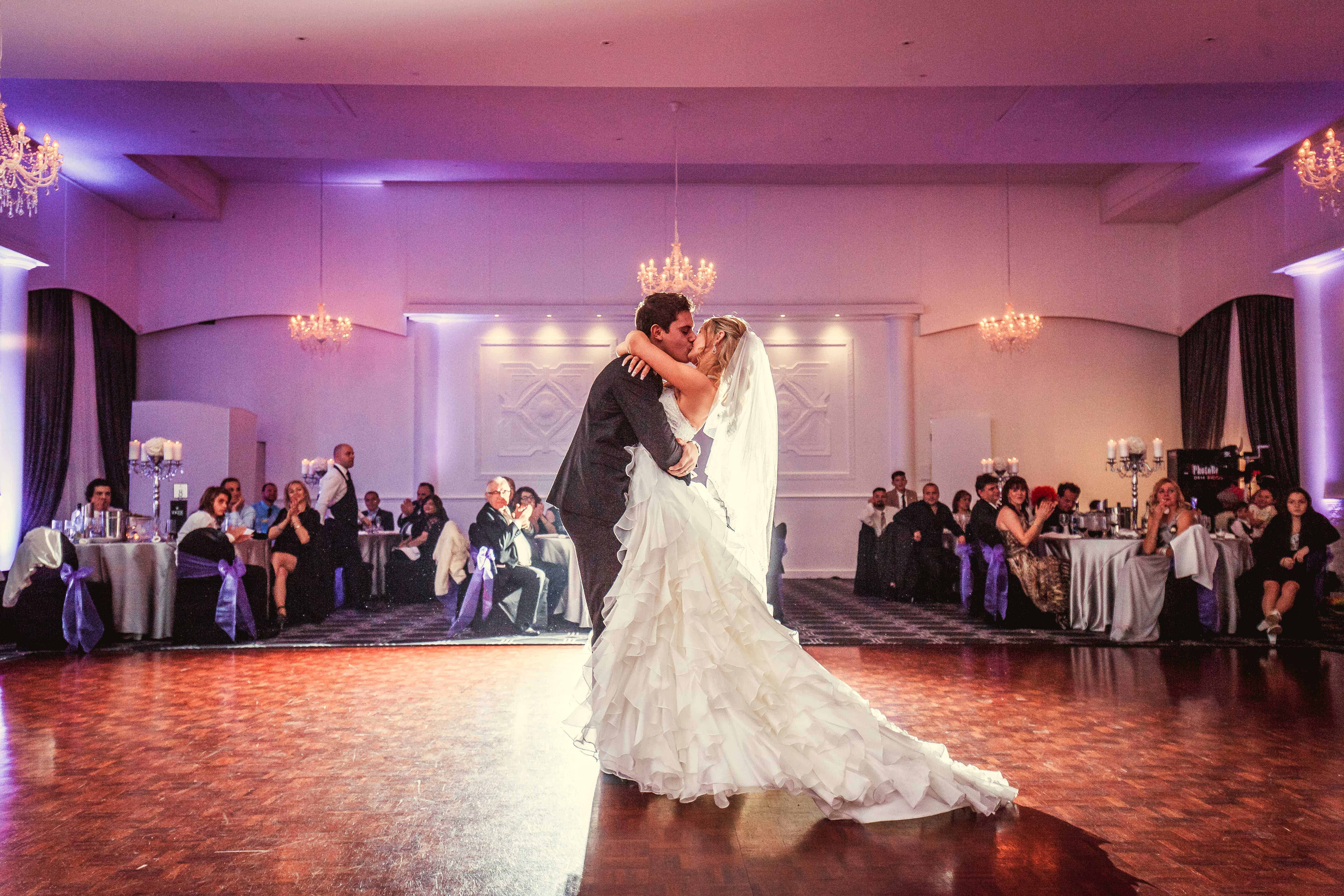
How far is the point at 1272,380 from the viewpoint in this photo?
9.89 meters

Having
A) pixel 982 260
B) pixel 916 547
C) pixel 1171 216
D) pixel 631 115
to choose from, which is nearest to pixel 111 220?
pixel 631 115

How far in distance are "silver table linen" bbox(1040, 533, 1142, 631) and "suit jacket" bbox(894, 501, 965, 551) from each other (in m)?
1.99

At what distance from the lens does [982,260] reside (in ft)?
38.3

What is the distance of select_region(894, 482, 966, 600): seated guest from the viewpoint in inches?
356

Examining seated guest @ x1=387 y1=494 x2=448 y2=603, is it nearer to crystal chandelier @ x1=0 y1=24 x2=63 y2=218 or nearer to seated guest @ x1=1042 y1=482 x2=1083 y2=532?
crystal chandelier @ x1=0 y1=24 x2=63 y2=218

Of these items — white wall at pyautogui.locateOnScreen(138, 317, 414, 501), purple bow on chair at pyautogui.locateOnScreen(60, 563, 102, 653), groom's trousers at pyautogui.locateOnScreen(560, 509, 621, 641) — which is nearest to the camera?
groom's trousers at pyautogui.locateOnScreen(560, 509, 621, 641)

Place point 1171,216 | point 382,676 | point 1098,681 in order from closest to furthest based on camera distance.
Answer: point 1098,681 → point 382,676 → point 1171,216

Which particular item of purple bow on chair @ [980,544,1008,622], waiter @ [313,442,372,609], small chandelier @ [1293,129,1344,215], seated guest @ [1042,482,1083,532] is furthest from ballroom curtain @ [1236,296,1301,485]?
waiter @ [313,442,372,609]

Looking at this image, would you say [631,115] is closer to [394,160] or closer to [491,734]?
[394,160]

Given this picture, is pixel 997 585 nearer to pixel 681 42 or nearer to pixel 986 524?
pixel 986 524

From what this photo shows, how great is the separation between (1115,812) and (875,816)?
0.75m

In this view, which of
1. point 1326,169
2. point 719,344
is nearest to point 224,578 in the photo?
point 719,344

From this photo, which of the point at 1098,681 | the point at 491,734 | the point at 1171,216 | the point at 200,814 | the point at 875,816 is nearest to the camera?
the point at 875,816

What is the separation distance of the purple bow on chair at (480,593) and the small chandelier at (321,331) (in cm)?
483
